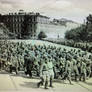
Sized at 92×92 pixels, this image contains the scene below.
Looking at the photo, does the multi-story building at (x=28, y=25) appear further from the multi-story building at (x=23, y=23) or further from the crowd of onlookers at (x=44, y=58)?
the crowd of onlookers at (x=44, y=58)

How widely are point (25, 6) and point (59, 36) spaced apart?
0.74m

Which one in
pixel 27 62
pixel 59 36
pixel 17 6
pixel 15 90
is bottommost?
pixel 15 90

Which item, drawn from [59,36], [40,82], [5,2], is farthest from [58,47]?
[5,2]

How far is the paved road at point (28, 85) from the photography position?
6.05m

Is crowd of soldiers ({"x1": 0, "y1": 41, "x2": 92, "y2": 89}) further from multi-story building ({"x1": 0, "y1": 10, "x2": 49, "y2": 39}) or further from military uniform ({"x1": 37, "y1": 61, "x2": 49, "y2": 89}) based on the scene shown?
multi-story building ({"x1": 0, "y1": 10, "x2": 49, "y2": 39})

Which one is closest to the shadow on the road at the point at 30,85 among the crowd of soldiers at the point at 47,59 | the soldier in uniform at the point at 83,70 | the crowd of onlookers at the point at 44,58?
the crowd of soldiers at the point at 47,59

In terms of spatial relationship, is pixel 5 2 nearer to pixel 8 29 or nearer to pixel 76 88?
pixel 8 29

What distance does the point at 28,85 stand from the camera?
610cm

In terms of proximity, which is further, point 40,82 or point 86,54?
point 86,54

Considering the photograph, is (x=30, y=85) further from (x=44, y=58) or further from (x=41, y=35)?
(x=41, y=35)

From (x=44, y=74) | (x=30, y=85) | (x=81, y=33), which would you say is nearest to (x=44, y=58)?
(x=44, y=74)

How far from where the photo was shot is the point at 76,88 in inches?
244

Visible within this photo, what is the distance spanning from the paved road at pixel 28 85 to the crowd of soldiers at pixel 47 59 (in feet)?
0.32

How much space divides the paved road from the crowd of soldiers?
0.10m
